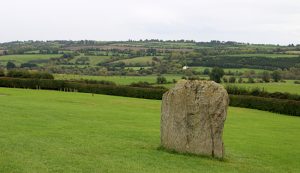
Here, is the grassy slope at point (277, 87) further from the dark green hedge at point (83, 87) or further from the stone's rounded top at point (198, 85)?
the stone's rounded top at point (198, 85)

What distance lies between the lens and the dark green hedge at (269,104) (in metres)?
59.5

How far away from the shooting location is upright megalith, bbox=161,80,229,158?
765 inches

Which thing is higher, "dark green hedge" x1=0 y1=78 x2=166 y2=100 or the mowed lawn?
the mowed lawn

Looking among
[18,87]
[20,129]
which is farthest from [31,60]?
[20,129]

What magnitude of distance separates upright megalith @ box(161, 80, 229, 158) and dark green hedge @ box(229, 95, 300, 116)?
42.1 m

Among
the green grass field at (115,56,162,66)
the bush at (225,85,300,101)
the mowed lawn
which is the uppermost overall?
the mowed lawn

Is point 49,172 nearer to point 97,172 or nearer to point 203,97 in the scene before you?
point 97,172

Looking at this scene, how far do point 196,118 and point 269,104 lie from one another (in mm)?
45290

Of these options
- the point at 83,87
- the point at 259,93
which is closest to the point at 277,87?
the point at 259,93

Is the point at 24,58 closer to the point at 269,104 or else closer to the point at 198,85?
the point at 269,104

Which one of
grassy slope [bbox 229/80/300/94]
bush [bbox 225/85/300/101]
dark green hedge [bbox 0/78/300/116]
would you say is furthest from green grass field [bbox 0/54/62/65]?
bush [bbox 225/85/300/101]

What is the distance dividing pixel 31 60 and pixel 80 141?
13167 centimetres

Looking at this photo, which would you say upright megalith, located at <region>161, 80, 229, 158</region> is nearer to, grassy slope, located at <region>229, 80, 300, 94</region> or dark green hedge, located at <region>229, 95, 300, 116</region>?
dark green hedge, located at <region>229, 95, 300, 116</region>

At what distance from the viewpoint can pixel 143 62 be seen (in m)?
142
